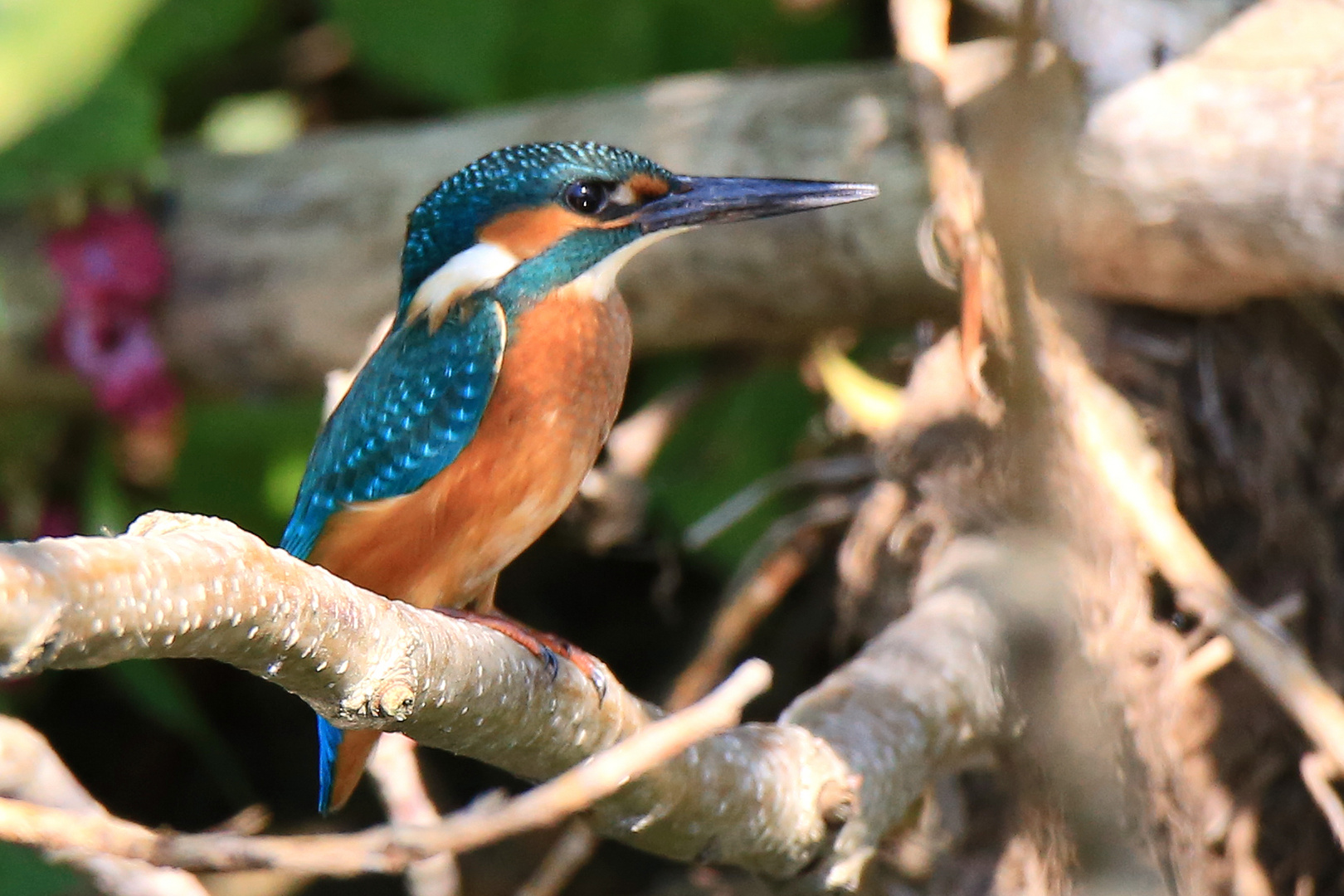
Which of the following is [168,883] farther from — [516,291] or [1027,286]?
[1027,286]

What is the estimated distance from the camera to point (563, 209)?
70.2 inches

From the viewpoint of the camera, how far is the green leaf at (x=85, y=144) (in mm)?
2496

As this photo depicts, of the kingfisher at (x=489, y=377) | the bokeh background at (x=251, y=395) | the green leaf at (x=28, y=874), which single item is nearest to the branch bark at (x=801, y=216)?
the bokeh background at (x=251, y=395)

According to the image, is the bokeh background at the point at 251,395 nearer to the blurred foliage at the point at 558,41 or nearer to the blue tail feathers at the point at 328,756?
the blurred foliage at the point at 558,41

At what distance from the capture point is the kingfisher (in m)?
1.68

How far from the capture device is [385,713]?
1168 mm

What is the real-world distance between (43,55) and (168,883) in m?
1.42

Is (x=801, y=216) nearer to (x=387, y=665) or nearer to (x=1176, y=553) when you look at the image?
(x=1176, y=553)

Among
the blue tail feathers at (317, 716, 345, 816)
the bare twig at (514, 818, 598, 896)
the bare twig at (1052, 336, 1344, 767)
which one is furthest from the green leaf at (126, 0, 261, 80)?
the bare twig at (1052, 336, 1344, 767)

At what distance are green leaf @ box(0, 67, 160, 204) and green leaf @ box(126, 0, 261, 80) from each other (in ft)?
0.55

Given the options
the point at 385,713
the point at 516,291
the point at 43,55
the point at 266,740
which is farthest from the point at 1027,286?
the point at 266,740

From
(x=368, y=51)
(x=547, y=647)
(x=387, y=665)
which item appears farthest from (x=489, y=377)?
(x=368, y=51)

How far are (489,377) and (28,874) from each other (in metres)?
1.20

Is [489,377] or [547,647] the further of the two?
[489,377]
